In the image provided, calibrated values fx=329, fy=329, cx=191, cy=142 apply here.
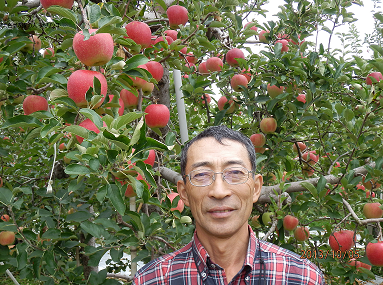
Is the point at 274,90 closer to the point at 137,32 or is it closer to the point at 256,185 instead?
the point at 137,32

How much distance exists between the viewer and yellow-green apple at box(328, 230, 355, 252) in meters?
1.91

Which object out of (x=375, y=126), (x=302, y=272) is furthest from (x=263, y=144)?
(x=302, y=272)

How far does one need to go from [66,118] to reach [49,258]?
0.78 m

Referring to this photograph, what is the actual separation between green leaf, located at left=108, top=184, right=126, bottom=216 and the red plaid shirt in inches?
10.5

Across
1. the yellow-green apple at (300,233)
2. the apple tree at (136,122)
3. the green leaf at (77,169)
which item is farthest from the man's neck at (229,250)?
the yellow-green apple at (300,233)

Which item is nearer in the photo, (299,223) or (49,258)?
(49,258)

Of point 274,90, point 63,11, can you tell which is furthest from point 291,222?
point 63,11

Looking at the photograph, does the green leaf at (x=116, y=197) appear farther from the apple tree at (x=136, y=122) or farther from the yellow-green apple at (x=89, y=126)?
the yellow-green apple at (x=89, y=126)

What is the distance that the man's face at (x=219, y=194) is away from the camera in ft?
3.17

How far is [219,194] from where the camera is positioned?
0.96m

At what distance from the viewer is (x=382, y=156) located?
5.67 ft

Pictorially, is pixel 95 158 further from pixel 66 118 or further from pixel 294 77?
pixel 294 77

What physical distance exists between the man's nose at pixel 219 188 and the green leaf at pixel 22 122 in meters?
0.60

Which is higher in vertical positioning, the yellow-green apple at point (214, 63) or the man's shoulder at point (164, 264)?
the yellow-green apple at point (214, 63)
